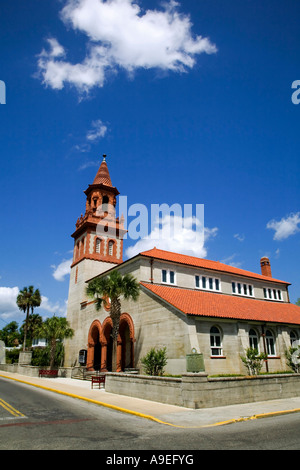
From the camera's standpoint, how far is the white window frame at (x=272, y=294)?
1509 inches

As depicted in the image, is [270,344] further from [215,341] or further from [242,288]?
[242,288]

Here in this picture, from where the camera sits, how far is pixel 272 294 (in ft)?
128

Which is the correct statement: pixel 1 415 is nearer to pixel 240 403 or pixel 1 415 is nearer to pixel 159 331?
pixel 240 403

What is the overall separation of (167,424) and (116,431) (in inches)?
81.8

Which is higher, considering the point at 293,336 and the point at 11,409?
the point at 293,336

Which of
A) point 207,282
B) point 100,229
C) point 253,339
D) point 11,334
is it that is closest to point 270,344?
point 253,339

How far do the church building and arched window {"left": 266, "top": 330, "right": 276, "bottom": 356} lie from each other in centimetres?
8

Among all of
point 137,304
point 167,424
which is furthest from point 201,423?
point 137,304

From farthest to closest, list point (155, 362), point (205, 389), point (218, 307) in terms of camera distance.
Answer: point (218, 307), point (155, 362), point (205, 389)

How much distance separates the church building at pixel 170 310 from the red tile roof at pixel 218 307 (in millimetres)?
113

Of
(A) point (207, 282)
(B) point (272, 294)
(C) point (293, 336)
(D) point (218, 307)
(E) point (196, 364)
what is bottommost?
(E) point (196, 364)

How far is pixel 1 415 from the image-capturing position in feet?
39.1

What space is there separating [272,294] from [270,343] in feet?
44.1

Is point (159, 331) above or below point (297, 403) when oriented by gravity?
above
